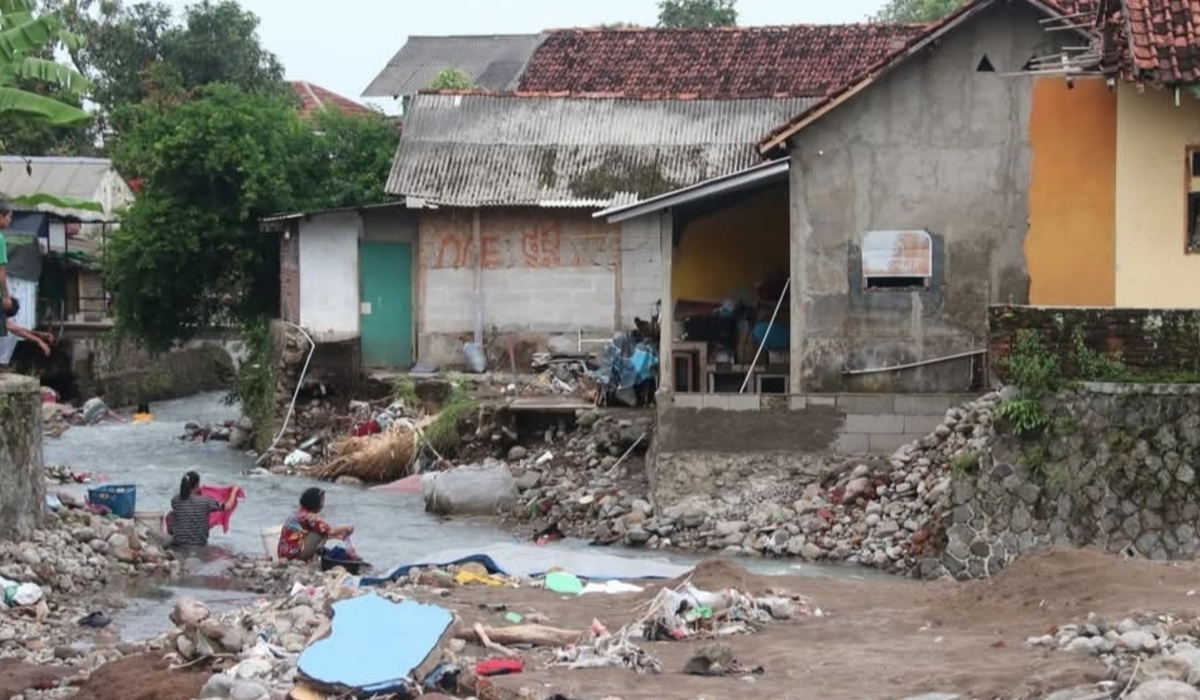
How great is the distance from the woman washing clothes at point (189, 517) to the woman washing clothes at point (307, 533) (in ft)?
4.78

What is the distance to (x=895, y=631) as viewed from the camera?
1191 centimetres

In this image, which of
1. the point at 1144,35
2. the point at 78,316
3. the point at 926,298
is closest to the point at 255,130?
the point at 78,316

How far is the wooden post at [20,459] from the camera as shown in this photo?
1650cm

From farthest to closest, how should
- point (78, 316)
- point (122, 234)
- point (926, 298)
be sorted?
point (78, 316)
point (122, 234)
point (926, 298)

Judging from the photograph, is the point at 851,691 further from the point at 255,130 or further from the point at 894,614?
the point at 255,130

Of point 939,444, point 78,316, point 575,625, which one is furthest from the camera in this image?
point 78,316

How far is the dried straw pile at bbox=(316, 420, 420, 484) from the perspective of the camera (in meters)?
25.1

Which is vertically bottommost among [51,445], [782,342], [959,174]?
[51,445]

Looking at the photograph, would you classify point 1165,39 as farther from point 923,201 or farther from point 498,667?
point 498,667

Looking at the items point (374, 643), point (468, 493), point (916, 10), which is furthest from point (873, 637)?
point (916, 10)

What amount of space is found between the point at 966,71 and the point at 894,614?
31.5ft

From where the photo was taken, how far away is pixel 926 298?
20.9 meters

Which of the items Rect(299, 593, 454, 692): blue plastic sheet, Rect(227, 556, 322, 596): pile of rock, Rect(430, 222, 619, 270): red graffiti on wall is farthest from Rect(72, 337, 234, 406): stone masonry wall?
Rect(299, 593, 454, 692): blue plastic sheet

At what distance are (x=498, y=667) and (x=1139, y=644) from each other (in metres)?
3.40
